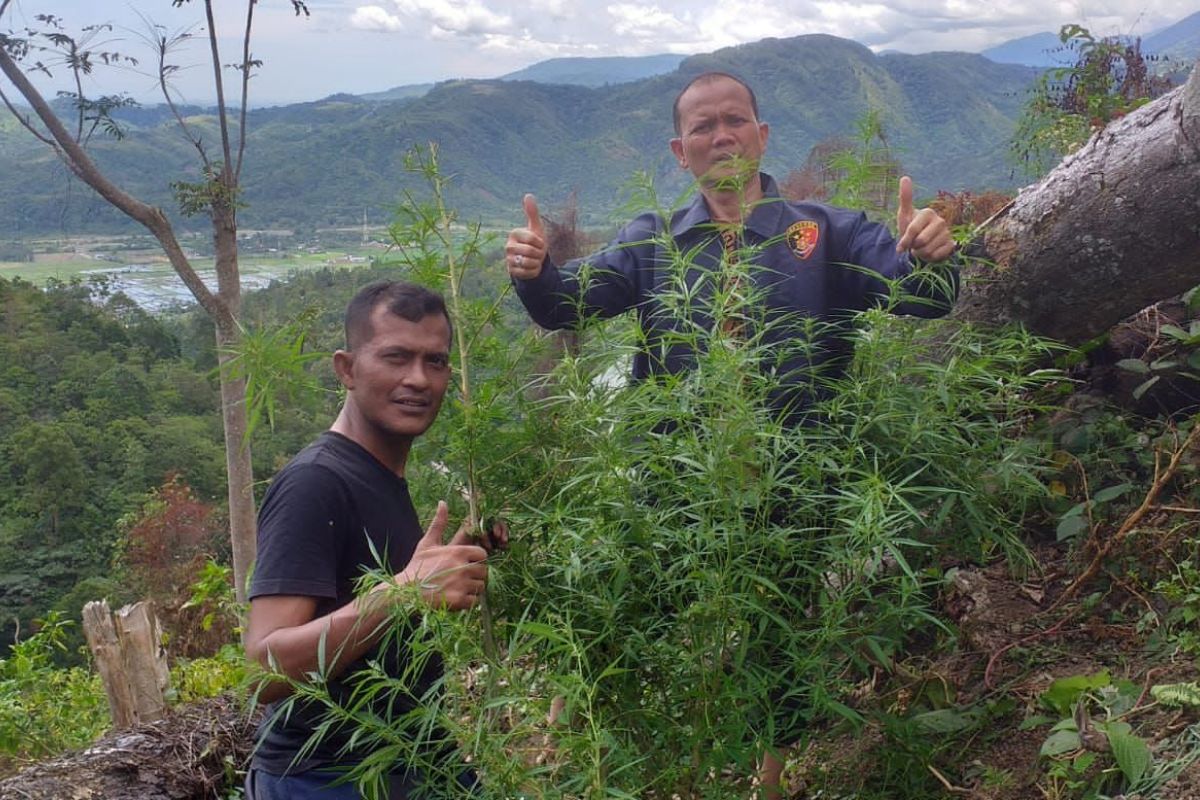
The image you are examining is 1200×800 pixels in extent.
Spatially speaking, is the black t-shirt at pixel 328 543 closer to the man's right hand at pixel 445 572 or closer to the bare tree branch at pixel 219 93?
→ the man's right hand at pixel 445 572

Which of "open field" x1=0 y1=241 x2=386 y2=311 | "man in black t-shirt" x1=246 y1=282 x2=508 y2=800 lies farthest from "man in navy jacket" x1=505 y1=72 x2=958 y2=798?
"open field" x1=0 y1=241 x2=386 y2=311

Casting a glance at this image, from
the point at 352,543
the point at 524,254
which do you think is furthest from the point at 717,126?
the point at 352,543

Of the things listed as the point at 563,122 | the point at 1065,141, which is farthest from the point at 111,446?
the point at 1065,141

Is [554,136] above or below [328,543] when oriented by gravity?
above

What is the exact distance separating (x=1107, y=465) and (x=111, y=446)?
865 inches

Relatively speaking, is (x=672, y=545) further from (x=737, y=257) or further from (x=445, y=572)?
(x=737, y=257)

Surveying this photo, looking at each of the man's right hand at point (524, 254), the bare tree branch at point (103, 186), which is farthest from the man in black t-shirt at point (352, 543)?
the bare tree branch at point (103, 186)

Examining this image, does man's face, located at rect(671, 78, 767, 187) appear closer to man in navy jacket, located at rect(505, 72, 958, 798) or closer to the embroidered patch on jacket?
man in navy jacket, located at rect(505, 72, 958, 798)

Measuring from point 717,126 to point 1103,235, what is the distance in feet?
3.93

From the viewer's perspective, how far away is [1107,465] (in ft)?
9.67

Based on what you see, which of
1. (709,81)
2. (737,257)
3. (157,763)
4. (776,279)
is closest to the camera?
(737,257)

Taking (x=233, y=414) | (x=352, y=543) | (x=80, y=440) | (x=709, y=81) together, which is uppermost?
(x=709, y=81)

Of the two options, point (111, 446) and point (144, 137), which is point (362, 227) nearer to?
point (111, 446)

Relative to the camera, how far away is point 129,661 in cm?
412
